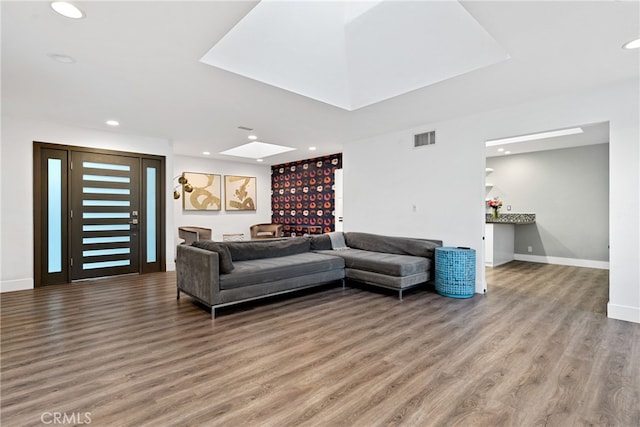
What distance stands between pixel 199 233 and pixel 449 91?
6129mm

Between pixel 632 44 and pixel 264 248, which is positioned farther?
pixel 264 248

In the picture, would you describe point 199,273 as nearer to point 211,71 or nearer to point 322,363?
point 322,363

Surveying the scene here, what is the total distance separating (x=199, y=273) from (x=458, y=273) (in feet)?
10.8

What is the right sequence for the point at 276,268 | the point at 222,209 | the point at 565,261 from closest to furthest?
the point at 276,268
the point at 565,261
the point at 222,209

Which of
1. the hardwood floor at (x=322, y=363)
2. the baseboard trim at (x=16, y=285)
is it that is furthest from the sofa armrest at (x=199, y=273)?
the baseboard trim at (x=16, y=285)

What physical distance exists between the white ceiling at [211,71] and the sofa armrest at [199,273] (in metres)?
1.90

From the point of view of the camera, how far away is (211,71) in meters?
3.13

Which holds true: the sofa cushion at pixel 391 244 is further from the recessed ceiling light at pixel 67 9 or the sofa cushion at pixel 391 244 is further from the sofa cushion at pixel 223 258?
the recessed ceiling light at pixel 67 9

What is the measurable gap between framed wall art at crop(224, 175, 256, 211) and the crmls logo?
7268 millimetres

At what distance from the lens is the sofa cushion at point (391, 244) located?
4.74 metres

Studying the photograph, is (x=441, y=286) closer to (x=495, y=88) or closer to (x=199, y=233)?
(x=495, y=88)

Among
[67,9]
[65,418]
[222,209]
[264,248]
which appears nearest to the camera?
[65,418]

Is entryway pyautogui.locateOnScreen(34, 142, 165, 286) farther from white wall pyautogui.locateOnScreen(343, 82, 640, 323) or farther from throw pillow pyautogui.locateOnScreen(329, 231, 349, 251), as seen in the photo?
white wall pyautogui.locateOnScreen(343, 82, 640, 323)

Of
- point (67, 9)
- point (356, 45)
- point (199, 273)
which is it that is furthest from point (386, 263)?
point (67, 9)
